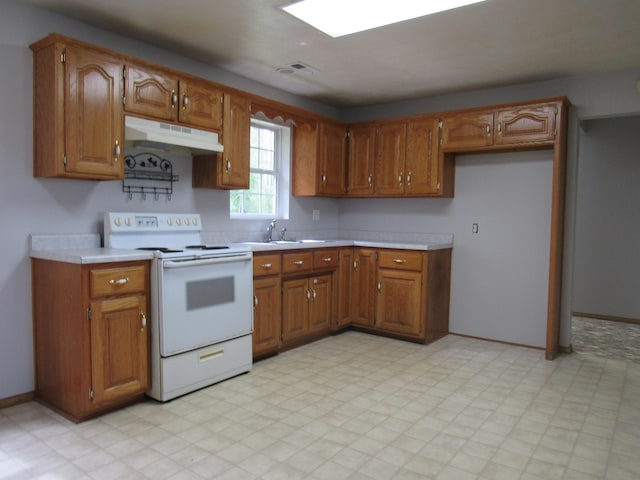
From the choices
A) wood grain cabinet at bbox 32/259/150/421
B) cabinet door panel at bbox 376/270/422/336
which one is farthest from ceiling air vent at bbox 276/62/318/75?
wood grain cabinet at bbox 32/259/150/421

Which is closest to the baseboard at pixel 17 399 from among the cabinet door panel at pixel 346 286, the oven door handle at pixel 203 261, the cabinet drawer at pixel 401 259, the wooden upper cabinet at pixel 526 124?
the oven door handle at pixel 203 261

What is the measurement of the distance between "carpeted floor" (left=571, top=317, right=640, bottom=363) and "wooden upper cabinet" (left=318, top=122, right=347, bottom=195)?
2874mm

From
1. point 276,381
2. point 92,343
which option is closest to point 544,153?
point 276,381

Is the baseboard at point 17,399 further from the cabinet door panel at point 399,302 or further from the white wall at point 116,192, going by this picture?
the cabinet door panel at point 399,302

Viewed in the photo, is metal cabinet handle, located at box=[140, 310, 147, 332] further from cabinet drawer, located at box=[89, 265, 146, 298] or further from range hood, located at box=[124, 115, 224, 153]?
range hood, located at box=[124, 115, 224, 153]

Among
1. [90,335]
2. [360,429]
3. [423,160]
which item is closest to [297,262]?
[423,160]

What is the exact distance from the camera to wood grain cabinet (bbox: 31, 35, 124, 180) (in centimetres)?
268

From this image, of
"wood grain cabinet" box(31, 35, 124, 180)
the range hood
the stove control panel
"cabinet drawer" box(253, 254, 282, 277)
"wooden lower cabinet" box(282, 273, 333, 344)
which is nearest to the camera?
"wood grain cabinet" box(31, 35, 124, 180)

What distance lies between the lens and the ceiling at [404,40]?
2.79 m

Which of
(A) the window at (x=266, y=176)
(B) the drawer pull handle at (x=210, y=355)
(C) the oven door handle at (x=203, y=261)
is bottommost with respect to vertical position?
(B) the drawer pull handle at (x=210, y=355)

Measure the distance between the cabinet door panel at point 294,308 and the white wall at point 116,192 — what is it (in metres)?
0.78

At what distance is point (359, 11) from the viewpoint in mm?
2902

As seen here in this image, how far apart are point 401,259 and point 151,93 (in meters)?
2.59

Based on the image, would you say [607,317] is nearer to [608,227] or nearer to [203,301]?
[608,227]
